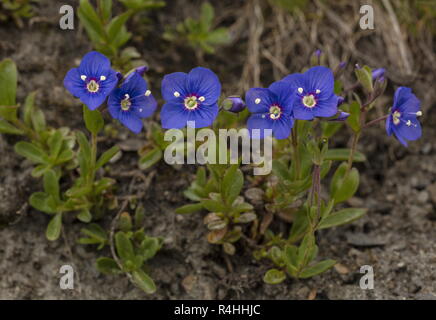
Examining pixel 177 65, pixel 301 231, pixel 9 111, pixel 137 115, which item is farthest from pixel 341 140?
pixel 9 111

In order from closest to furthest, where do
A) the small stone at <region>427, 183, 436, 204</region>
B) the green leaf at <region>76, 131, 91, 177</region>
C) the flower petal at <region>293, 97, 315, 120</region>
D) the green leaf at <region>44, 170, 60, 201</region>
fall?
1. the flower petal at <region>293, 97, 315, 120</region>
2. the green leaf at <region>76, 131, 91, 177</region>
3. the green leaf at <region>44, 170, 60, 201</region>
4. the small stone at <region>427, 183, 436, 204</region>

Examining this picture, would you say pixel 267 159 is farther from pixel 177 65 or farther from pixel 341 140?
pixel 177 65

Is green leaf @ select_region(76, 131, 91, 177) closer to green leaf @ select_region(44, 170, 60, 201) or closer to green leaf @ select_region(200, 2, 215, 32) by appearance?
green leaf @ select_region(44, 170, 60, 201)

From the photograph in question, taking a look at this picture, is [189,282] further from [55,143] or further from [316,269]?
[55,143]

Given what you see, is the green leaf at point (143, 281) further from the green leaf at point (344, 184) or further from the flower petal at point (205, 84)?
the green leaf at point (344, 184)

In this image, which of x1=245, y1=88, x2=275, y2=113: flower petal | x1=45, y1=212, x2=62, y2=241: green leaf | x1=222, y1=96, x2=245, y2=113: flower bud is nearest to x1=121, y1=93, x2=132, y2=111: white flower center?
x1=222, y1=96, x2=245, y2=113: flower bud

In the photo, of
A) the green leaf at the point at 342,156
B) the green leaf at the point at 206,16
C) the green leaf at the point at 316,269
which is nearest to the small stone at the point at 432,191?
the green leaf at the point at 342,156
